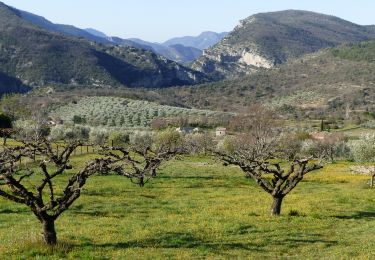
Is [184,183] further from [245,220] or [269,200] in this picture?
[245,220]

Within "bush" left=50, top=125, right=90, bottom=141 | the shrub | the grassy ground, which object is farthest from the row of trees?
"bush" left=50, top=125, right=90, bottom=141

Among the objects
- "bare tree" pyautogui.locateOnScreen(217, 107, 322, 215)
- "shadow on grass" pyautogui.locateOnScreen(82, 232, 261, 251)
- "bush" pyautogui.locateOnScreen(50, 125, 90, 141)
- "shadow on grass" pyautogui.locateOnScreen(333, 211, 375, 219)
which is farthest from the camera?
"bush" pyautogui.locateOnScreen(50, 125, 90, 141)

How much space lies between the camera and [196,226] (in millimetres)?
25344

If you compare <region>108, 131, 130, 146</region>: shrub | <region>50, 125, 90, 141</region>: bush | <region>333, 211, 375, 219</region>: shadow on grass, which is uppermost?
<region>333, 211, 375, 219</region>: shadow on grass

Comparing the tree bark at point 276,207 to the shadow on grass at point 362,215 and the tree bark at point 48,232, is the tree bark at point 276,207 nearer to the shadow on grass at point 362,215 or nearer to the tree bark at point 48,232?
the shadow on grass at point 362,215

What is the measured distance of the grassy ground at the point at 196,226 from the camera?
765 inches

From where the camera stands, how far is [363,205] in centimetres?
3506

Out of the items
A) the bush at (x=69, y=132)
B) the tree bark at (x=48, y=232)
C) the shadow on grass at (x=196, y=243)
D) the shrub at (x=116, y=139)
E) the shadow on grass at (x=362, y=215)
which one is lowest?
the bush at (x=69, y=132)

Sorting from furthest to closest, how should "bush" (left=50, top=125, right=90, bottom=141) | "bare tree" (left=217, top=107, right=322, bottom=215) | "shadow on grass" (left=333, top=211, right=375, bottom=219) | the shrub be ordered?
"bush" (left=50, top=125, right=90, bottom=141)
the shrub
"bare tree" (left=217, top=107, right=322, bottom=215)
"shadow on grass" (left=333, top=211, right=375, bottom=219)

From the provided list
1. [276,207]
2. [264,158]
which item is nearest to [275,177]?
[276,207]

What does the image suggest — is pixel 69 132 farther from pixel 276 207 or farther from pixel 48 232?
pixel 48 232

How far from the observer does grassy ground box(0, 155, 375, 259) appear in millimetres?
19422

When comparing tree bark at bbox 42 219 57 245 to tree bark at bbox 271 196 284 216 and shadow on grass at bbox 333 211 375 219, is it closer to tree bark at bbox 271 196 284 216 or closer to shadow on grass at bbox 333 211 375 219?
tree bark at bbox 271 196 284 216

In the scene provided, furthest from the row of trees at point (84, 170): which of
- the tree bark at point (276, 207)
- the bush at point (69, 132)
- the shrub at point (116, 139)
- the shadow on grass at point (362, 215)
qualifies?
the bush at point (69, 132)
